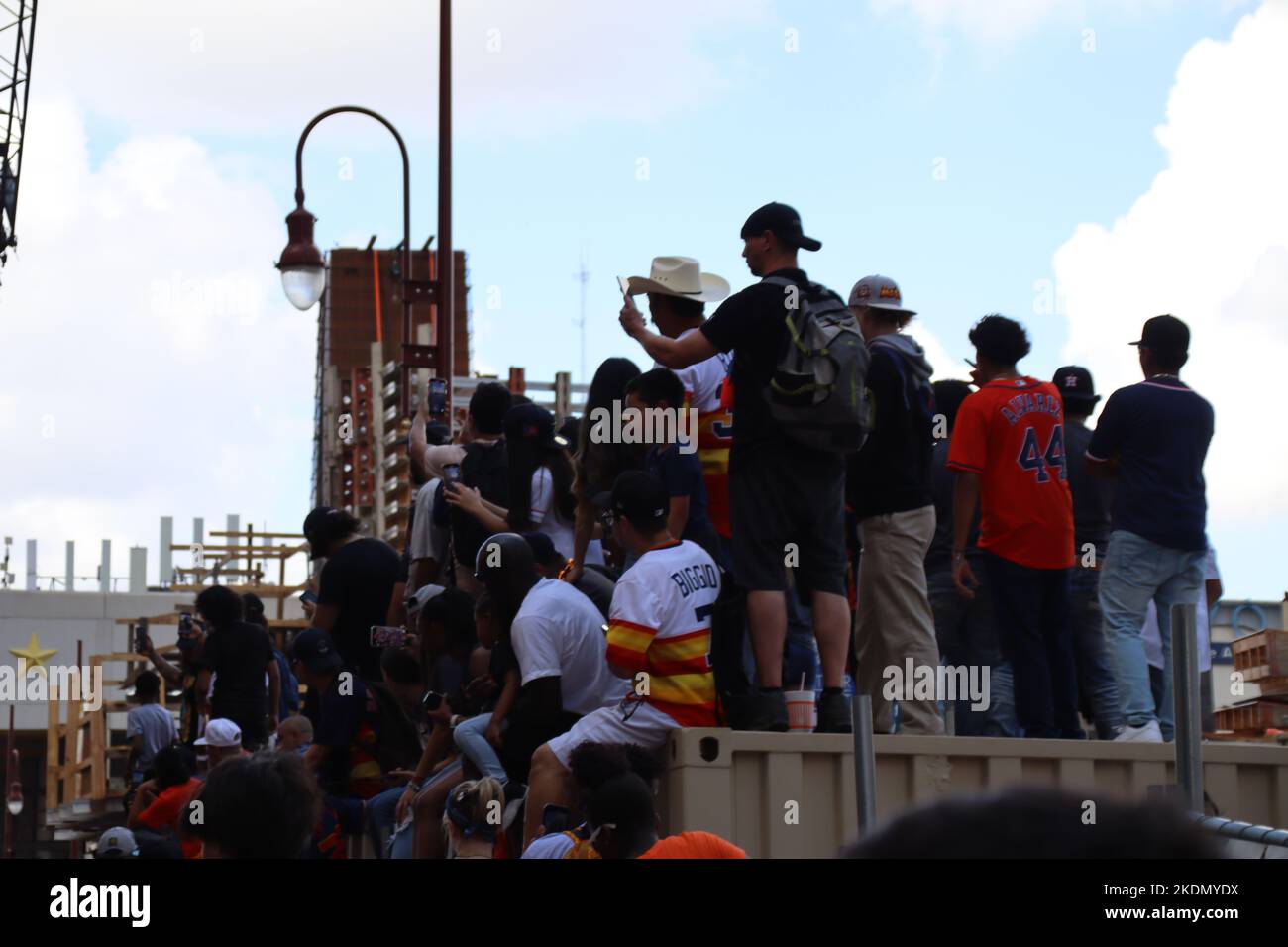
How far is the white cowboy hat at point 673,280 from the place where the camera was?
792cm

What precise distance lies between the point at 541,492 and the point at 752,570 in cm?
256

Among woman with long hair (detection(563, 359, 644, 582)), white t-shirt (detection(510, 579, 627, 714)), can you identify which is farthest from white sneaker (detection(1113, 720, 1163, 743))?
woman with long hair (detection(563, 359, 644, 582))

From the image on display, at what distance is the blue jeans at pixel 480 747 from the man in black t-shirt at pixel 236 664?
4500 mm

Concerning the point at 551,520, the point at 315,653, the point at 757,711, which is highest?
the point at 551,520

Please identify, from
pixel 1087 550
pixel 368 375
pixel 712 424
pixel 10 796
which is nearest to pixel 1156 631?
pixel 1087 550

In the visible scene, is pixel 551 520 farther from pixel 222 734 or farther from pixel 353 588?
pixel 222 734

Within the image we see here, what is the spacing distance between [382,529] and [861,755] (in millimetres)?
28939

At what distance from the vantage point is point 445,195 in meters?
14.9

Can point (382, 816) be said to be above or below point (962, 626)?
below

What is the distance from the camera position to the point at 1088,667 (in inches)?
Answer: 350

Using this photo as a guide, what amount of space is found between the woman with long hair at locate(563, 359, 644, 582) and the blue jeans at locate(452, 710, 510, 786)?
84 centimetres

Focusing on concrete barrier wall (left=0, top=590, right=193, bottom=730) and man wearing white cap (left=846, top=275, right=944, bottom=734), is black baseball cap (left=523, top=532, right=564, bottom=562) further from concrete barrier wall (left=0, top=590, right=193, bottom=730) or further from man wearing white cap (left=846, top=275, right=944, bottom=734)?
concrete barrier wall (left=0, top=590, right=193, bottom=730)
